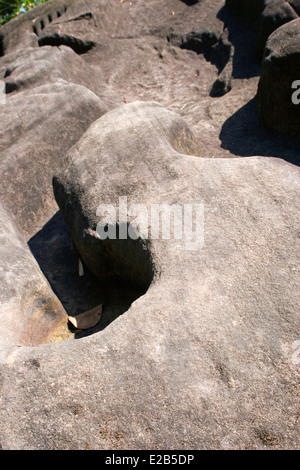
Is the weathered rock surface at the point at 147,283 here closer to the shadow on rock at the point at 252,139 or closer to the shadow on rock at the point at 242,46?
the shadow on rock at the point at 252,139

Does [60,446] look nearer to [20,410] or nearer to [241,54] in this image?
[20,410]

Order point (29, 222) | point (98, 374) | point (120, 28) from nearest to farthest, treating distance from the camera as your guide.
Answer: point (98, 374)
point (29, 222)
point (120, 28)

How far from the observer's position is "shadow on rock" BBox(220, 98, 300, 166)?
2.59 meters

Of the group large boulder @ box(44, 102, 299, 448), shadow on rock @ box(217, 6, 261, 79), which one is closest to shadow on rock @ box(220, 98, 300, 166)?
shadow on rock @ box(217, 6, 261, 79)

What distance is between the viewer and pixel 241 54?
3445mm

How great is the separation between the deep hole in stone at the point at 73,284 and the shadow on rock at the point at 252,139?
117cm

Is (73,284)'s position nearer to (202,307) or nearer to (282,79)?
(202,307)

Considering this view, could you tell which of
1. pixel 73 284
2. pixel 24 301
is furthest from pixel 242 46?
pixel 24 301

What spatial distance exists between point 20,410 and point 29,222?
4.55 feet

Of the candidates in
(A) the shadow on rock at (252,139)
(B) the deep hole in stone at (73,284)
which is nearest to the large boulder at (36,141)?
(B) the deep hole in stone at (73,284)

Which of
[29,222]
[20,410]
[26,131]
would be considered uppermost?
[26,131]

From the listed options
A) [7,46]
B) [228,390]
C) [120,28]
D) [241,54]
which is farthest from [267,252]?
[7,46]

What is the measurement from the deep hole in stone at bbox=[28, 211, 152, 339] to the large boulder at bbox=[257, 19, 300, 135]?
4.58 feet

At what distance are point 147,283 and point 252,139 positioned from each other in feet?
4.76
